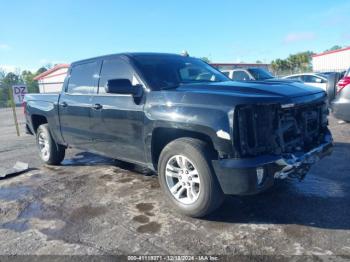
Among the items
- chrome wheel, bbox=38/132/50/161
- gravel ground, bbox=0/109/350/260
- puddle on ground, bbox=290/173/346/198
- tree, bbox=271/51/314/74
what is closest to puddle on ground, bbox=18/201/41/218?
gravel ground, bbox=0/109/350/260

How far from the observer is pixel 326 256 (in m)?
3.01

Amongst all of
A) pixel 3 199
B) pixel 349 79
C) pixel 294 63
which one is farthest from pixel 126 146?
pixel 294 63

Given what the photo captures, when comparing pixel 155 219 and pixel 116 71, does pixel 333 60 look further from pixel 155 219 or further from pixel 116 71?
pixel 155 219

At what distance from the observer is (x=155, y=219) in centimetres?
399

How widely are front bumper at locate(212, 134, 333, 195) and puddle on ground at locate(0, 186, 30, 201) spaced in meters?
3.13

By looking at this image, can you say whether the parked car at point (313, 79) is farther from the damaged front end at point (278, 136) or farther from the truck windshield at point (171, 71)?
the damaged front end at point (278, 136)

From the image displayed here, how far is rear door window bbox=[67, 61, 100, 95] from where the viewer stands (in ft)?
17.5

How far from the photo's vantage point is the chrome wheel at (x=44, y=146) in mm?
6844

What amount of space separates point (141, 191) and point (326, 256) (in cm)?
264

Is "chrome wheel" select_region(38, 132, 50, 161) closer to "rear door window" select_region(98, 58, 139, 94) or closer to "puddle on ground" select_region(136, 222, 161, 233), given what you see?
"rear door window" select_region(98, 58, 139, 94)

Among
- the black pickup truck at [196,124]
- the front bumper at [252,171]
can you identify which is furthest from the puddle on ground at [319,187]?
the front bumper at [252,171]

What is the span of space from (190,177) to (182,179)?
0.45 feet

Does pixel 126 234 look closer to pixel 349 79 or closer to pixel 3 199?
pixel 3 199

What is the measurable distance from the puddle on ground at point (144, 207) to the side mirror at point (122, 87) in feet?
4.55
